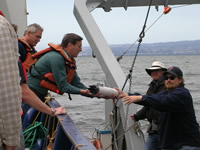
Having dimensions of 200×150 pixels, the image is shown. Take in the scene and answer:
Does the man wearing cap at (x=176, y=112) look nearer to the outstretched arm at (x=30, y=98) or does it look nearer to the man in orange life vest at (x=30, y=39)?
the outstretched arm at (x=30, y=98)

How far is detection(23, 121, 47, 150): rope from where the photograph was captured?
4.23 m

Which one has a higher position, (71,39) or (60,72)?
(71,39)

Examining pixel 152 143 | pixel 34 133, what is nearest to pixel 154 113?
pixel 152 143

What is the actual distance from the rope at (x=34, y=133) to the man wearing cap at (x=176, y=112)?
1089 mm

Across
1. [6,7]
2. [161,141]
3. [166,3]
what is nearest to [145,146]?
[161,141]

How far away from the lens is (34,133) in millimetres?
4203

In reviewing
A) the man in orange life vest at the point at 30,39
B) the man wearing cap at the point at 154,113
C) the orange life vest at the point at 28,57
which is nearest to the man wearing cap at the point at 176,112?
the man wearing cap at the point at 154,113

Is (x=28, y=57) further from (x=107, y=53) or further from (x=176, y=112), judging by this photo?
(x=176, y=112)

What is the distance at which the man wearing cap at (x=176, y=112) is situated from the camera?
3805mm

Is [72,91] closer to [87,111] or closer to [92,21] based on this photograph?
[92,21]

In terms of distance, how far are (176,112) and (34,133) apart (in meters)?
1.63

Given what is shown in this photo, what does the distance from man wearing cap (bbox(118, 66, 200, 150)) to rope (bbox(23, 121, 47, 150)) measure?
1.09 meters

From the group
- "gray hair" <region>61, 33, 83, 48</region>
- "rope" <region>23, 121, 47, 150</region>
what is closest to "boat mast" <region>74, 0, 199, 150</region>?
"gray hair" <region>61, 33, 83, 48</region>

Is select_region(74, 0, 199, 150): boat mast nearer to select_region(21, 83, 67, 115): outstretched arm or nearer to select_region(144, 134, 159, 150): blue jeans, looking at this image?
select_region(144, 134, 159, 150): blue jeans
